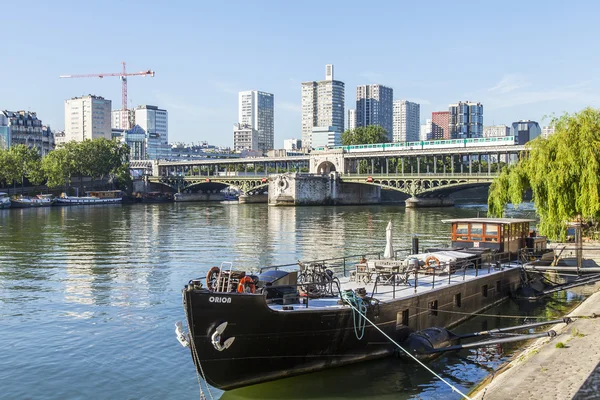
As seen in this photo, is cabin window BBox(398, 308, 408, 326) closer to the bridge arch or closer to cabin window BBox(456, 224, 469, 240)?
cabin window BBox(456, 224, 469, 240)

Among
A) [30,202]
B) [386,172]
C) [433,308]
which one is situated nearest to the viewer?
[433,308]

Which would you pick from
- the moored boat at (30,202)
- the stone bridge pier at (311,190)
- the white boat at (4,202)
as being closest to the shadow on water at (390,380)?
the white boat at (4,202)

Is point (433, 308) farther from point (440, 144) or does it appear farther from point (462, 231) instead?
point (440, 144)

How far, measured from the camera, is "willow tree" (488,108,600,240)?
30.2 m

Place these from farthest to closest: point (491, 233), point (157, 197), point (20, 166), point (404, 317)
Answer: point (157, 197)
point (20, 166)
point (491, 233)
point (404, 317)

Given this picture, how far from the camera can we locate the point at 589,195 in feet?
98.2

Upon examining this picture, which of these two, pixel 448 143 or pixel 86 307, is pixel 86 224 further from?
pixel 448 143

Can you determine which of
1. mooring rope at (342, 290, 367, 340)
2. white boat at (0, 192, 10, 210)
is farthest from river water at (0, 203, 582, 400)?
white boat at (0, 192, 10, 210)

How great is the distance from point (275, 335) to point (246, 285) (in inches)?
60.4

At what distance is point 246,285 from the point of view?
55.6 ft

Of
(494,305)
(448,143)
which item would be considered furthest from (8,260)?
(448,143)

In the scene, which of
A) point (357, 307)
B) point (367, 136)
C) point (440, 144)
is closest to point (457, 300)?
point (357, 307)

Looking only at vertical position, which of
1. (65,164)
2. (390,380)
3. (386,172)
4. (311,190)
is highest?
(65,164)

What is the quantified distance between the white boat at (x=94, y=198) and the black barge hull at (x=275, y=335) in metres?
116
